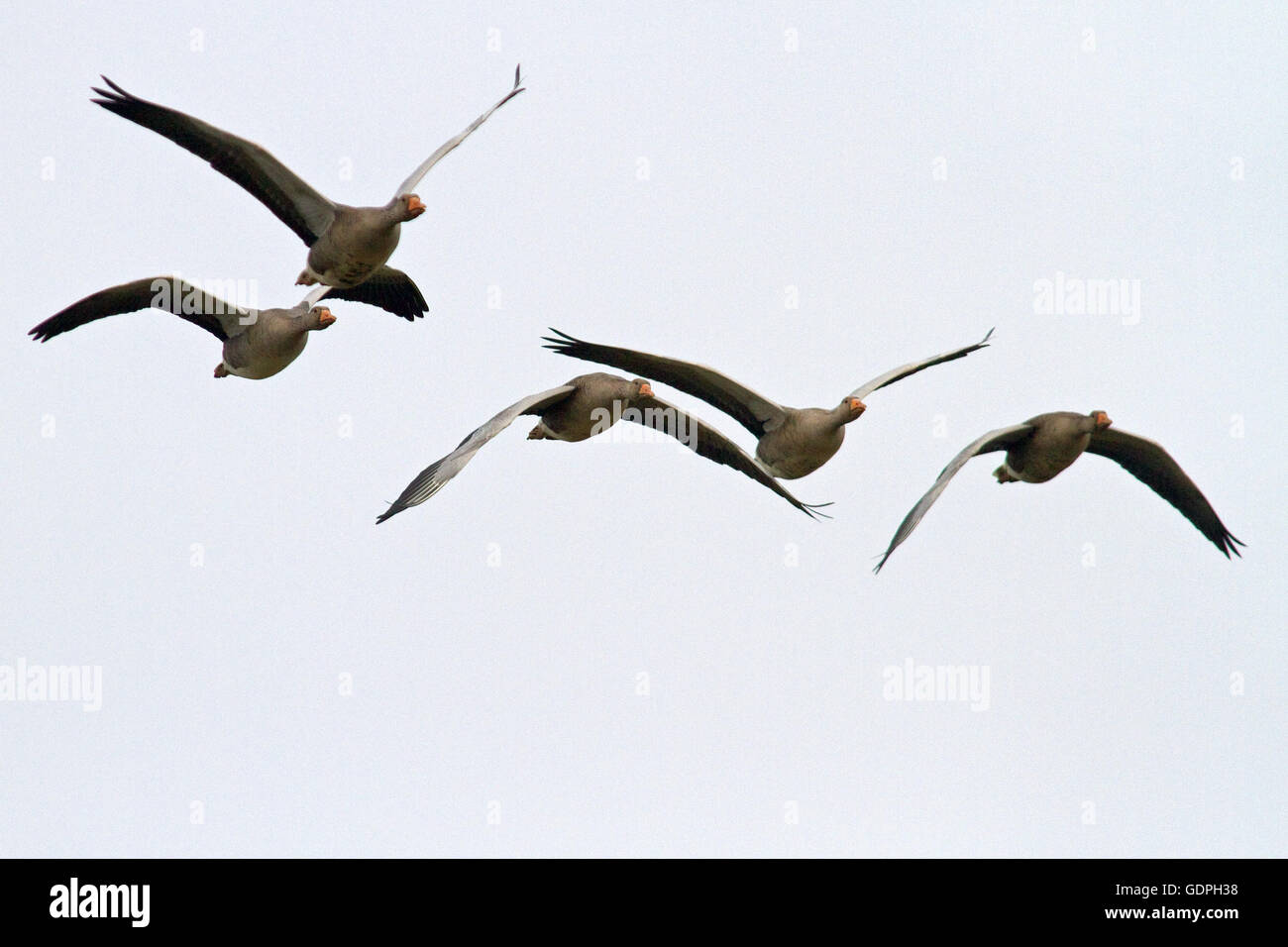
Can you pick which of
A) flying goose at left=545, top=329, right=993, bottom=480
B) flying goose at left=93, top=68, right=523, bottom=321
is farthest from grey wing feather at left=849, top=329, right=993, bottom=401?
flying goose at left=93, top=68, right=523, bottom=321

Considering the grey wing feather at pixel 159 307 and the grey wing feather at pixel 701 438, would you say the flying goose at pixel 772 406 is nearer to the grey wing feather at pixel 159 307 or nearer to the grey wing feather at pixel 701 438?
the grey wing feather at pixel 701 438

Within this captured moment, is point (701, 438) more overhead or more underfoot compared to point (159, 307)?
more underfoot

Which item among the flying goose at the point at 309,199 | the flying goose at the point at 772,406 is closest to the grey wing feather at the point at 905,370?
the flying goose at the point at 772,406

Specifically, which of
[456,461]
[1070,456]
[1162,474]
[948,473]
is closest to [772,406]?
[948,473]

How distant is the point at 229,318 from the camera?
65.4 ft

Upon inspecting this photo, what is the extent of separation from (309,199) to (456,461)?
3.41 m

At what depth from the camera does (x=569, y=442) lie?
65.6 feet

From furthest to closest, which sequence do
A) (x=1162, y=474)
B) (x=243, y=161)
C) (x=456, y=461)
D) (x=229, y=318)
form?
(x=1162, y=474) → (x=229, y=318) → (x=243, y=161) → (x=456, y=461)

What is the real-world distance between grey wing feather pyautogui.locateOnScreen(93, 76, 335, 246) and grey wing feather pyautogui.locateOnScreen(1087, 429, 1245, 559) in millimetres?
8683

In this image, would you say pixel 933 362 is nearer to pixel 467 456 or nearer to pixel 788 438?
pixel 788 438

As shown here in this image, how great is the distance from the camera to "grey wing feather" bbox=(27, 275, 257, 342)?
19.7 metres

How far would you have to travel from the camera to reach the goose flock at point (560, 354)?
1828 cm

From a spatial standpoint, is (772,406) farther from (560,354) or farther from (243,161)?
(243,161)

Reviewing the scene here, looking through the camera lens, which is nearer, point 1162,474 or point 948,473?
point 948,473
